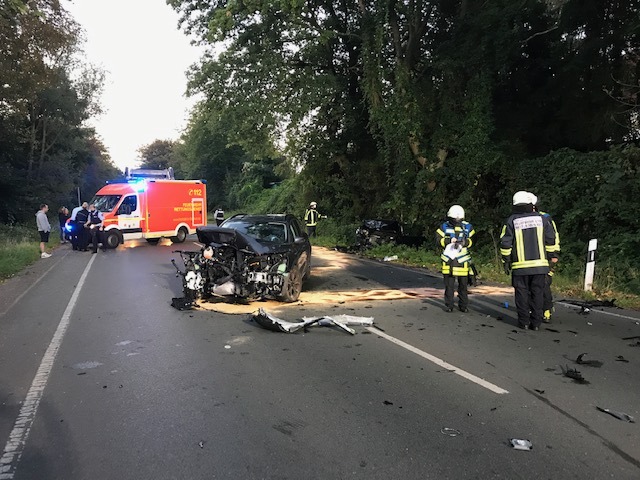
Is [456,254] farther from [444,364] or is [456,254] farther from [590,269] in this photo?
[590,269]

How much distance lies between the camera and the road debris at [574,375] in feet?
16.1

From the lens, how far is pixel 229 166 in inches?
2125

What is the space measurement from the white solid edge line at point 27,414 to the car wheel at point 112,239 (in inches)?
527

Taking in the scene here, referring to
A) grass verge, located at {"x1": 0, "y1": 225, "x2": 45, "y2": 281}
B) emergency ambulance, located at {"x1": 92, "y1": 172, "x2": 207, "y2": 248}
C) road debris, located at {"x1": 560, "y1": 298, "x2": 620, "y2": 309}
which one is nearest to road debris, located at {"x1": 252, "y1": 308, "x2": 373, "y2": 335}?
road debris, located at {"x1": 560, "y1": 298, "x2": 620, "y2": 309}

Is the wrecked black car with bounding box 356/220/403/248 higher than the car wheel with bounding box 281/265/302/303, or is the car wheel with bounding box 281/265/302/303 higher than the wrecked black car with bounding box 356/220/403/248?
the wrecked black car with bounding box 356/220/403/248

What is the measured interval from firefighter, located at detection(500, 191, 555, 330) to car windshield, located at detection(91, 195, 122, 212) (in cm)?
1694

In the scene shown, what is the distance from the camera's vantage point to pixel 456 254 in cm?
810

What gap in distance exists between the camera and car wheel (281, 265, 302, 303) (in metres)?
8.67

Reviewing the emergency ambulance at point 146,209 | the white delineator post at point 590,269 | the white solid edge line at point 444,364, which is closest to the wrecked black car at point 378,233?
the white delineator post at point 590,269

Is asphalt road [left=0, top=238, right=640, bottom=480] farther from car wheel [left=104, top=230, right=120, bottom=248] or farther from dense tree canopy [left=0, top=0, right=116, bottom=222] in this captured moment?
dense tree canopy [left=0, top=0, right=116, bottom=222]

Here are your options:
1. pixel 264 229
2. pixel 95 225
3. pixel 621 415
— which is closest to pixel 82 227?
pixel 95 225

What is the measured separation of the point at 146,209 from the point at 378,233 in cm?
979

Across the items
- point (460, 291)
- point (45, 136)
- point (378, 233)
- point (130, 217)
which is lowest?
point (460, 291)

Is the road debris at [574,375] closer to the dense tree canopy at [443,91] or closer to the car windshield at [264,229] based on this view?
the car windshield at [264,229]
